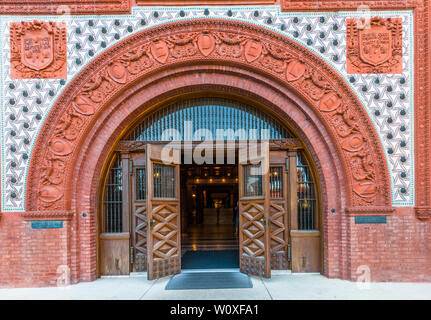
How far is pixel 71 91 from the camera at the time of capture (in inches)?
240

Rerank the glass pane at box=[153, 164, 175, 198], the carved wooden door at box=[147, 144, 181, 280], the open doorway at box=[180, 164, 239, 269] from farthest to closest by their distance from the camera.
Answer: the open doorway at box=[180, 164, 239, 269] → the glass pane at box=[153, 164, 175, 198] → the carved wooden door at box=[147, 144, 181, 280]

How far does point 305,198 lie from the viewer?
684 centimetres

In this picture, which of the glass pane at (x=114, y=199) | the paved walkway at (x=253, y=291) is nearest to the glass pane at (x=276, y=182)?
the paved walkway at (x=253, y=291)

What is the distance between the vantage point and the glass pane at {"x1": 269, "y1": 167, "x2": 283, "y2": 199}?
6910mm

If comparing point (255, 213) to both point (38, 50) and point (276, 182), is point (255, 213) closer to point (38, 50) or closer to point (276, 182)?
point (276, 182)

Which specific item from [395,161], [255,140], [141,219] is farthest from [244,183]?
[395,161]

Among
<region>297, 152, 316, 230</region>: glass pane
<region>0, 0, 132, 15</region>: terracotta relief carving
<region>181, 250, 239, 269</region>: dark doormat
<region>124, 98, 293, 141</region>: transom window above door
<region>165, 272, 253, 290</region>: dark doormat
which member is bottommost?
<region>181, 250, 239, 269</region>: dark doormat

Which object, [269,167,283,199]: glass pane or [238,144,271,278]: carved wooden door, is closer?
[238,144,271,278]: carved wooden door

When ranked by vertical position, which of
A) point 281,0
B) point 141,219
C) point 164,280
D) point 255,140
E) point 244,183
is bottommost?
point 164,280

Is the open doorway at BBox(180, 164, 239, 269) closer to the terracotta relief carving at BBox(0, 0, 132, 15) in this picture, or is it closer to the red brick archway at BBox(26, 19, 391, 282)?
the red brick archway at BBox(26, 19, 391, 282)

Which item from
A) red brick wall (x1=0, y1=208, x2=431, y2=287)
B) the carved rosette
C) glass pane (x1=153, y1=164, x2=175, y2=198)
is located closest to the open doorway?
glass pane (x1=153, y1=164, x2=175, y2=198)

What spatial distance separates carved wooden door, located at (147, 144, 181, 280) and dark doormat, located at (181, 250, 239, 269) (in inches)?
37.2

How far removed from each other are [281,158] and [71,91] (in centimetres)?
485

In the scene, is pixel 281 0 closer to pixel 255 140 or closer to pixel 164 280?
pixel 255 140
